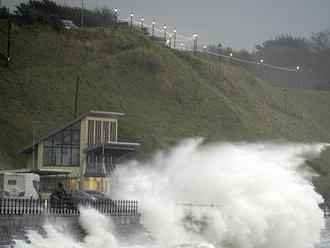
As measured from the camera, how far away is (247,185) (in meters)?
55.5

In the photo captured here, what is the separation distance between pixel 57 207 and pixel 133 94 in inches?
3080

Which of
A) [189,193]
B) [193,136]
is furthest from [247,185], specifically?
[193,136]

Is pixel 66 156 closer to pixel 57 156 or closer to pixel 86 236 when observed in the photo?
pixel 57 156

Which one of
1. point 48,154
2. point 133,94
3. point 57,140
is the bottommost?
point 48,154

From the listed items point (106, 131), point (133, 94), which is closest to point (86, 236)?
point (106, 131)

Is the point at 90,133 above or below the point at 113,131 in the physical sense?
below

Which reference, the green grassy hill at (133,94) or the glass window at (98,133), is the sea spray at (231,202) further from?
the green grassy hill at (133,94)

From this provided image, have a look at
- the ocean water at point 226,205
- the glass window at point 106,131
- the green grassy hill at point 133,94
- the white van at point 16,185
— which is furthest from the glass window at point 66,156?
the white van at point 16,185

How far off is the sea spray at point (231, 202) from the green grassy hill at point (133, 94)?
29621mm

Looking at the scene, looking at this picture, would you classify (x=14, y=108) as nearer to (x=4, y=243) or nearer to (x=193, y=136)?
(x=193, y=136)

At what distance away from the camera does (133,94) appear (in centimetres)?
12112

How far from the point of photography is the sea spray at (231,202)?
50812 mm

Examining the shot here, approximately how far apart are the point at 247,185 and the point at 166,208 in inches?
248

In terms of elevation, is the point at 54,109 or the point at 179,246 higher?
the point at 54,109
